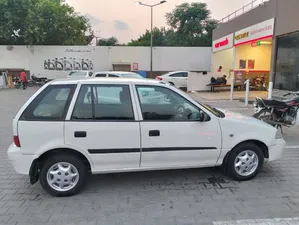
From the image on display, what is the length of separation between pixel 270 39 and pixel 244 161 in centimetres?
1458

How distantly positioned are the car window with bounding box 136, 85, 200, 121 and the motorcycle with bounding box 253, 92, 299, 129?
3790mm

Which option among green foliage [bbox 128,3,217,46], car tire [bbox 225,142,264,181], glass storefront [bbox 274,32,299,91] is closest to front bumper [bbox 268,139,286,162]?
car tire [bbox 225,142,264,181]

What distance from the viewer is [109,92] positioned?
144 inches

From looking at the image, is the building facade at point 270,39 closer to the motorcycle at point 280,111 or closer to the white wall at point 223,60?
the white wall at point 223,60

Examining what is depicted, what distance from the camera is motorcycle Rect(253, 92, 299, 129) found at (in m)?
6.33

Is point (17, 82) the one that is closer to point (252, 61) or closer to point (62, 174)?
point (252, 61)

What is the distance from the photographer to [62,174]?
139 inches

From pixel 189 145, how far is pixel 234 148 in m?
0.74

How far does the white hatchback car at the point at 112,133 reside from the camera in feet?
11.2

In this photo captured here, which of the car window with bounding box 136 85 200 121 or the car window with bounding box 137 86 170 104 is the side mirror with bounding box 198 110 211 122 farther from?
the car window with bounding box 137 86 170 104

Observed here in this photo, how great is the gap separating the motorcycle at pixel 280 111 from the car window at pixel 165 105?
379 cm

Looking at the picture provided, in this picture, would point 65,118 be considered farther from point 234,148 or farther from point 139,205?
point 234,148

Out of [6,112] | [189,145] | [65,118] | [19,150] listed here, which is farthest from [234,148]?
[6,112]

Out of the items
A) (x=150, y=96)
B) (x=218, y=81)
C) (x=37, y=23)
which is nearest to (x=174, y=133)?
(x=150, y=96)
